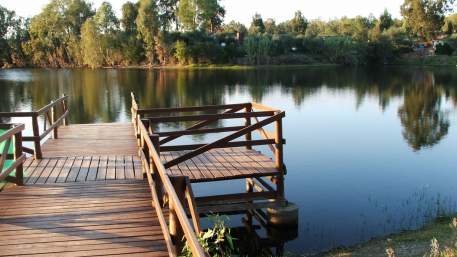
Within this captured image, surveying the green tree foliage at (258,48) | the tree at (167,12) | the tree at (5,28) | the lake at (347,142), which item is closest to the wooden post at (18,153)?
the lake at (347,142)

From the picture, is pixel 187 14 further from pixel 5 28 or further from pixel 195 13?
pixel 5 28

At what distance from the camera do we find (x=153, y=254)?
5.46 meters

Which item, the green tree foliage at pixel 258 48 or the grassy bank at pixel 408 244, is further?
the green tree foliage at pixel 258 48

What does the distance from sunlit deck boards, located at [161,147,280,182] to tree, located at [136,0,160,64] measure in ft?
248

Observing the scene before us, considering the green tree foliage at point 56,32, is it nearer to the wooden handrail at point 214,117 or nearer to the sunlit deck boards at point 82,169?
the sunlit deck boards at point 82,169

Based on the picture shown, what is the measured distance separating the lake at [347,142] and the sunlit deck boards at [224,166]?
1806mm

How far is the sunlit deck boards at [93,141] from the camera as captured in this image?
1192 centimetres

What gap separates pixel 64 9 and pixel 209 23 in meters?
28.2

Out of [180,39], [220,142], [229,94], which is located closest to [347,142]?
[220,142]

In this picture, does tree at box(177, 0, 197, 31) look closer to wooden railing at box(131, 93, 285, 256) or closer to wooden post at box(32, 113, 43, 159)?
wooden railing at box(131, 93, 285, 256)

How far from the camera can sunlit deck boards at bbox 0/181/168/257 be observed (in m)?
5.62

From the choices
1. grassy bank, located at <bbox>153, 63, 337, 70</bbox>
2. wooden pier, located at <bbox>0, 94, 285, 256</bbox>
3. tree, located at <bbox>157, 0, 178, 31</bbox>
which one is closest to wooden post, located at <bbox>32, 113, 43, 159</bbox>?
wooden pier, located at <bbox>0, 94, 285, 256</bbox>

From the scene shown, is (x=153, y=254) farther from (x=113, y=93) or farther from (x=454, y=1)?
(x=454, y=1)

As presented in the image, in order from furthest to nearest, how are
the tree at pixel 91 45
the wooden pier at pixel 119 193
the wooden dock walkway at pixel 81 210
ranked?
1. the tree at pixel 91 45
2. the wooden dock walkway at pixel 81 210
3. the wooden pier at pixel 119 193
